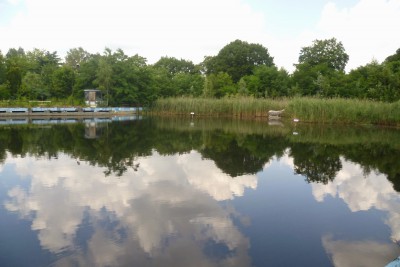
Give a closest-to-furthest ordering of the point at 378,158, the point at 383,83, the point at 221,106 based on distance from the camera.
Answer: the point at 378,158 < the point at 383,83 < the point at 221,106

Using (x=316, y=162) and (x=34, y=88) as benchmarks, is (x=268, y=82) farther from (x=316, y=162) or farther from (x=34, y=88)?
(x=316, y=162)

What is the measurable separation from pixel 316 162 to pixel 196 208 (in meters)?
6.41

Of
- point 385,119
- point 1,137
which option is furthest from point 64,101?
point 385,119

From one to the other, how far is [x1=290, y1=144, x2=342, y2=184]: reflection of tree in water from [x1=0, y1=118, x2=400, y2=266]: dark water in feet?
0.14

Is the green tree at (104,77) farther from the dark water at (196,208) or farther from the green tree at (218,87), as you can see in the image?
the dark water at (196,208)

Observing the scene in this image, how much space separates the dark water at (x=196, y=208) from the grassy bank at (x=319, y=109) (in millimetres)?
14809

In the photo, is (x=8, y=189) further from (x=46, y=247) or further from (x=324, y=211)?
(x=324, y=211)

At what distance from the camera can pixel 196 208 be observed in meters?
6.79

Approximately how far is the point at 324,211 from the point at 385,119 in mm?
22927

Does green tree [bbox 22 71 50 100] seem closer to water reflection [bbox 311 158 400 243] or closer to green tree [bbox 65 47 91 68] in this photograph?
green tree [bbox 65 47 91 68]

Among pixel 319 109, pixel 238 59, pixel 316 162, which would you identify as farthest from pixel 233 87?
pixel 316 162

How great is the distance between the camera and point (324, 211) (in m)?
6.82

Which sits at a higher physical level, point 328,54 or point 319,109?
point 328,54

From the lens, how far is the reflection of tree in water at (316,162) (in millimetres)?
9763
